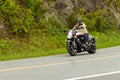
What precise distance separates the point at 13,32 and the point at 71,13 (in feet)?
22.7

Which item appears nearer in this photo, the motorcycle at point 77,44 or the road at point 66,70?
the road at point 66,70

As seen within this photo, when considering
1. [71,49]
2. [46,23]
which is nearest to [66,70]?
[71,49]

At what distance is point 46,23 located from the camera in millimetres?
24312

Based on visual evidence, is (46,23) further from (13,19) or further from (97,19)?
(97,19)

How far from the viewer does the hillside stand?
805 inches

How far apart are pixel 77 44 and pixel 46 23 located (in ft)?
24.6

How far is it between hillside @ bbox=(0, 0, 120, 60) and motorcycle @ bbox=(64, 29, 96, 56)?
1.11 meters

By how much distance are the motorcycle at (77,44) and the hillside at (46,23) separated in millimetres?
1111

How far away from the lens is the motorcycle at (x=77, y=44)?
16.7 meters

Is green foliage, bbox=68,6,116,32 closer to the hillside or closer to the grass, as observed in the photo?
the hillside

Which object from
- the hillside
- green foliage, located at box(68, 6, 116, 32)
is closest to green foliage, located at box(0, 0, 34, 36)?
the hillside

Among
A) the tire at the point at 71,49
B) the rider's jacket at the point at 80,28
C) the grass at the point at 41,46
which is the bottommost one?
the grass at the point at 41,46

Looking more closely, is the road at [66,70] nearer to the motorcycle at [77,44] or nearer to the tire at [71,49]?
the tire at [71,49]

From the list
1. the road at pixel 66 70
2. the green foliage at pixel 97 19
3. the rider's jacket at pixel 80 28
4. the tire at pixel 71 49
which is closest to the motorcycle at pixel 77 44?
the tire at pixel 71 49
